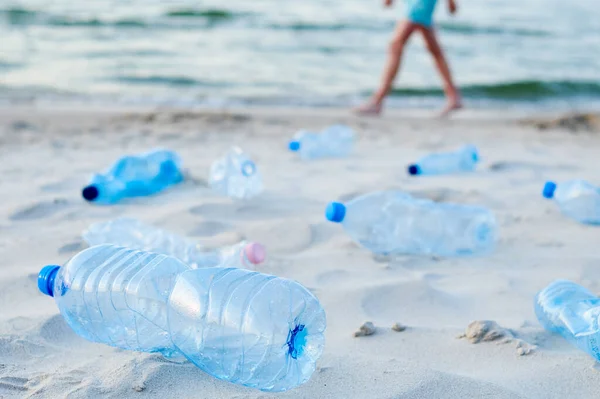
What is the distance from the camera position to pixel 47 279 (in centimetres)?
188

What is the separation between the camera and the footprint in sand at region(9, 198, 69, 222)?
3.20m

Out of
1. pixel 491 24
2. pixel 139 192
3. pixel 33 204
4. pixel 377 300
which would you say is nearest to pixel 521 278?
pixel 377 300

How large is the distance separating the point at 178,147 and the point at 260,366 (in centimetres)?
317

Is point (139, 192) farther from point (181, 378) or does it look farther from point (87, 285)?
point (181, 378)

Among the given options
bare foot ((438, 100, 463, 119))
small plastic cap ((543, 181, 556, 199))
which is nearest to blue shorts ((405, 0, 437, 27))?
bare foot ((438, 100, 463, 119))

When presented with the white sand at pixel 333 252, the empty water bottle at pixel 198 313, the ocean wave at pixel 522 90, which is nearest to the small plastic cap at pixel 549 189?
the white sand at pixel 333 252

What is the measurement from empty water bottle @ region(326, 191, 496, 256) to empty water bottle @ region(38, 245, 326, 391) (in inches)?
41.1

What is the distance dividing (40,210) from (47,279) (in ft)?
4.96

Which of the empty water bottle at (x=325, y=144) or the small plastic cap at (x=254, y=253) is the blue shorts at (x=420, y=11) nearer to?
the empty water bottle at (x=325, y=144)

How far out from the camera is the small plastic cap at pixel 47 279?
1.88 m

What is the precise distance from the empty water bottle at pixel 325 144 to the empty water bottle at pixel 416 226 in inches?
56.2

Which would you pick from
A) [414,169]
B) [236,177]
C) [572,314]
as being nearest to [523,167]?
[414,169]

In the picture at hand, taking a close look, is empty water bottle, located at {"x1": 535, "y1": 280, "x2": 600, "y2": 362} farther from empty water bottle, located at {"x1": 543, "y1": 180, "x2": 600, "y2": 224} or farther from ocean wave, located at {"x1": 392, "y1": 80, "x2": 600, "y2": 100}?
ocean wave, located at {"x1": 392, "y1": 80, "x2": 600, "y2": 100}

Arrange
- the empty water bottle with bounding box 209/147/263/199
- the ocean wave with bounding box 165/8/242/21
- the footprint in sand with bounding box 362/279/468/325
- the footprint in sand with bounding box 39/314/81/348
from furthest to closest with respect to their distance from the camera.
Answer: the ocean wave with bounding box 165/8/242/21 → the empty water bottle with bounding box 209/147/263/199 → the footprint in sand with bounding box 362/279/468/325 → the footprint in sand with bounding box 39/314/81/348
